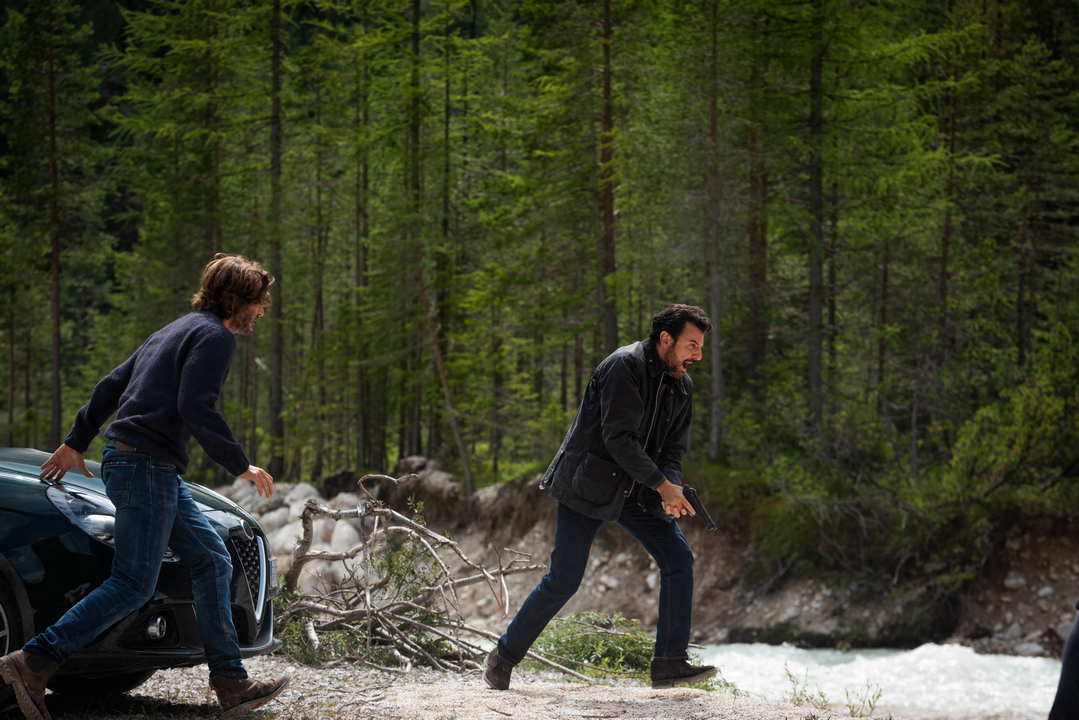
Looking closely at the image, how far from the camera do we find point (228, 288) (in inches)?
189

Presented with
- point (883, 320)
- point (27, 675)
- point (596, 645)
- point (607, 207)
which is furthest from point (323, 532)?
point (27, 675)

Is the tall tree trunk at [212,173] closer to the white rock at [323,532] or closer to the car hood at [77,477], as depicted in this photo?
the white rock at [323,532]

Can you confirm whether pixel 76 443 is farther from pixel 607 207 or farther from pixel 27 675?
pixel 607 207

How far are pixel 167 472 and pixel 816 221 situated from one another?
647 inches

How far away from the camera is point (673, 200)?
18.5 meters

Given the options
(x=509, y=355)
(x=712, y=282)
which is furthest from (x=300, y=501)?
(x=712, y=282)

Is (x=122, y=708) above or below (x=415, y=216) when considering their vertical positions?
below

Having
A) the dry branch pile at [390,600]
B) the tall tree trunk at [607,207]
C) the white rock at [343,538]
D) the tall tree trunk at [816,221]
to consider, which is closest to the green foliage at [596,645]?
the dry branch pile at [390,600]

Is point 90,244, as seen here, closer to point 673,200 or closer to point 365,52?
point 365,52

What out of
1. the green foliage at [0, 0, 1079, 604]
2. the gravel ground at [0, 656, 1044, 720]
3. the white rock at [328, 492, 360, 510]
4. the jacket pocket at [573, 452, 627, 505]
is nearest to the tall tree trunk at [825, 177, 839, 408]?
the green foliage at [0, 0, 1079, 604]

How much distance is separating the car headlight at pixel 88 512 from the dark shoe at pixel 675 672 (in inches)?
105

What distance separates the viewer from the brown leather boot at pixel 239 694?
4.91 m

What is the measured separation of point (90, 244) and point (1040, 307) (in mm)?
25121

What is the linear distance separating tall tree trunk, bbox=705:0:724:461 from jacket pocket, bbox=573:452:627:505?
496 inches
